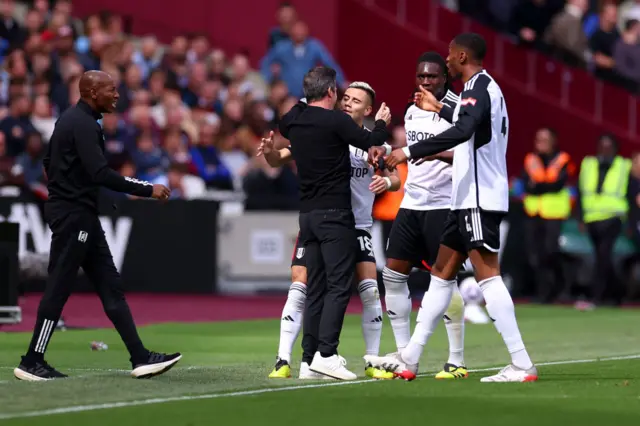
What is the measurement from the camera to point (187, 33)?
26812mm

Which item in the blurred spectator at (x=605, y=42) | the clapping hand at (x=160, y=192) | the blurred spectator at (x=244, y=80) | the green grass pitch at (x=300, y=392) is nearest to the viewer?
the green grass pitch at (x=300, y=392)

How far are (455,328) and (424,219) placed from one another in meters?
0.86

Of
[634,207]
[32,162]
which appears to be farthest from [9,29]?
[634,207]

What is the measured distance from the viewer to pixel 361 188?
36.6 ft

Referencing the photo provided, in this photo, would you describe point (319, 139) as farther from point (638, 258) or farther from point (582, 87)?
point (582, 87)

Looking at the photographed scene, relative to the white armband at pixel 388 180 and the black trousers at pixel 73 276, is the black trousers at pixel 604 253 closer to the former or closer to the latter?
the white armband at pixel 388 180

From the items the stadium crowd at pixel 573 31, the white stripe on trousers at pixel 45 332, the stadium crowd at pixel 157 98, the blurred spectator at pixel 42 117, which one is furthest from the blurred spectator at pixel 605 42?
the white stripe on trousers at pixel 45 332

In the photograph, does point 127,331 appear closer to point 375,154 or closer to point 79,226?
point 79,226

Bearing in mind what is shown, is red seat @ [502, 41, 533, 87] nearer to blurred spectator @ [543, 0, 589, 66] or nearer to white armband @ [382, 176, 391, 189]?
blurred spectator @ [543, 0, 589, 66]

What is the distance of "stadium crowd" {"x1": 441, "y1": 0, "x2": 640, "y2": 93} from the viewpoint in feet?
93.8

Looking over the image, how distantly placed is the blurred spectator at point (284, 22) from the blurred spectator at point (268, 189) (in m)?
3.30

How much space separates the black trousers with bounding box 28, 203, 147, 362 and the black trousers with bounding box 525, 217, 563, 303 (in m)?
11.9

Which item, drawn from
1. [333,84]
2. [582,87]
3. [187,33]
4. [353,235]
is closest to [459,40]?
[333,84]

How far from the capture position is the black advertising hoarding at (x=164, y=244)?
21469 millimetres
